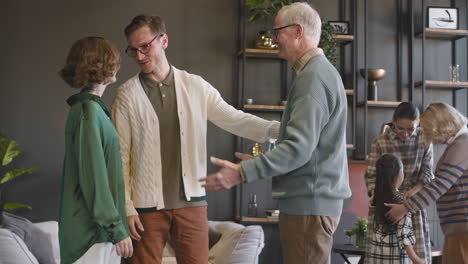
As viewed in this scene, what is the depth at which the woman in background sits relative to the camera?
7.04 feet

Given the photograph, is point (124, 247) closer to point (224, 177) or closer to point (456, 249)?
point (224, 177)

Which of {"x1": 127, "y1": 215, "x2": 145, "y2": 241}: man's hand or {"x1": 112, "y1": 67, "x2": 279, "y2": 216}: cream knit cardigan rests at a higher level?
{"x1": 112, "y1": 67, "x2": 279, "y2": 216}: cream knit cardigan

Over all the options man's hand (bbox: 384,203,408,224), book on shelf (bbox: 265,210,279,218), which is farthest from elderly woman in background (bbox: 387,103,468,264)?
book on shelf (bbox: 265,210,279,218)

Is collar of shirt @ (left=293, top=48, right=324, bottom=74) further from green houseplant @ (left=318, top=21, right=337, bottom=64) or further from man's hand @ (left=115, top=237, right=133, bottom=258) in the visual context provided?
green houseplant @ (left=318, top=21, right=337, bottom=64)

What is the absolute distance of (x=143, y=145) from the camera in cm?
255

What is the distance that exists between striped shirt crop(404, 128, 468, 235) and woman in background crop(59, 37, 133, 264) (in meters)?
1.76

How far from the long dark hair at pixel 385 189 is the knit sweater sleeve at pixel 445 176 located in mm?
123

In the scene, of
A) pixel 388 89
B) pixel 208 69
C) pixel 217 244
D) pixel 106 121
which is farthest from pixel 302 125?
pixel 388 89

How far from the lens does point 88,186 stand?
2168mm

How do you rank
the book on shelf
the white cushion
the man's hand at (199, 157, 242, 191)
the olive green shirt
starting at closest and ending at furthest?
the man's hand at (199, 157, 242, 191) → the olive green shirt → the white cushion → the book on shelf

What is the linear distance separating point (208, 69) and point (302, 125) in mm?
3775

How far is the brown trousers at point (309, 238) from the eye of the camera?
2.11 m

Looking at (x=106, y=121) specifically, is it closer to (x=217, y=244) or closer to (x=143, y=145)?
(x=143, y=145)

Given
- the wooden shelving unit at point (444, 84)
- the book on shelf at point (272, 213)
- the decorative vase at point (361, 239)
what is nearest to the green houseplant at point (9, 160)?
the book on shelf at point (272, 213)
